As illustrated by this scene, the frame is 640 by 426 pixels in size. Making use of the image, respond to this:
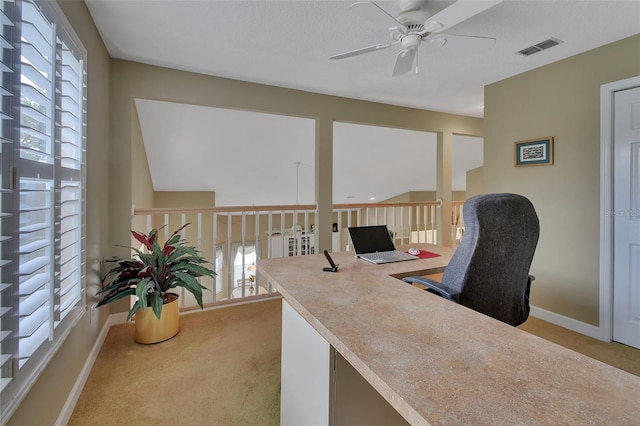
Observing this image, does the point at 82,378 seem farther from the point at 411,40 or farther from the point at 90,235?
the point at 411,40

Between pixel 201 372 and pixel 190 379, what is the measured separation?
9 centimetres

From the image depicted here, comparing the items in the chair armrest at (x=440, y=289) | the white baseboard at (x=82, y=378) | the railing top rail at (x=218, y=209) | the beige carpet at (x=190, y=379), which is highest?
the railing top rail at (x=218, y=209)

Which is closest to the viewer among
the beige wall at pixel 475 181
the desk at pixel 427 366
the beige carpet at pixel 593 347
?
the desk at pixel 427 366

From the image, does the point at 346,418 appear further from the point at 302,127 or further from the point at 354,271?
the point at 302,127

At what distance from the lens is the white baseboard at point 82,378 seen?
1.58 metres

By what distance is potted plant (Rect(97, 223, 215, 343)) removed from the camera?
2312mm

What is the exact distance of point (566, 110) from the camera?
2.68 metres

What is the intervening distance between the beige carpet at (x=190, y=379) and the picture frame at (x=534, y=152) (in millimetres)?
2853

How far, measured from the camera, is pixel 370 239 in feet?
6.75

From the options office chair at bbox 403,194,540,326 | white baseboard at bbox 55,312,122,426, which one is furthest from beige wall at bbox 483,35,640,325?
white baseboard at bbox 55,312,122,426

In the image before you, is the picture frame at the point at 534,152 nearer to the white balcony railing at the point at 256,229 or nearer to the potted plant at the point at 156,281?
the white balcony railing at the point at 256,229

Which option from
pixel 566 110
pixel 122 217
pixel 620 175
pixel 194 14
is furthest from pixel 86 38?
pixel 620 175

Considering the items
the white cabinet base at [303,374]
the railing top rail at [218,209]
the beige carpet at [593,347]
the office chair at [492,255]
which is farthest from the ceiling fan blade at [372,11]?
the beige carpet at [593,347]

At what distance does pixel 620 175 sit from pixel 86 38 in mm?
3943
